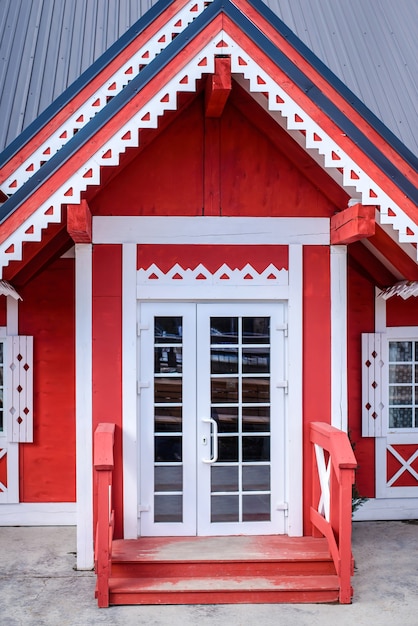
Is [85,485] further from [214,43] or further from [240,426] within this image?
[214,43]

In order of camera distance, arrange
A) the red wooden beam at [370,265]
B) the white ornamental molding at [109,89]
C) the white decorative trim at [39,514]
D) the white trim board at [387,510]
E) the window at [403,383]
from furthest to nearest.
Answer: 1. the window at [403,383]
2. the white trim board at [387,510]
3. the white decorative trim at [39,514]
4. the red wooden beam at [370,265]
5. the white ornamental molding at [109,89]

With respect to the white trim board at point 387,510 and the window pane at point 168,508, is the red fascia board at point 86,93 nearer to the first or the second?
the window pane at point 168,508

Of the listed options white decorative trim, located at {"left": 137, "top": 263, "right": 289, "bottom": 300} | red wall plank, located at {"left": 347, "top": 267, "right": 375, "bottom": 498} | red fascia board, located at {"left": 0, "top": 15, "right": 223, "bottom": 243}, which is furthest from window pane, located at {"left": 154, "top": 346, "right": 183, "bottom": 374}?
red wall plank, located at {"left": 347, "top": 267, "right": 375, "bottom": 498}

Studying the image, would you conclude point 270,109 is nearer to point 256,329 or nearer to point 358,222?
point 358,222

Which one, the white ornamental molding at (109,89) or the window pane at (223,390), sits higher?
the white ornamental molding at (109,89)

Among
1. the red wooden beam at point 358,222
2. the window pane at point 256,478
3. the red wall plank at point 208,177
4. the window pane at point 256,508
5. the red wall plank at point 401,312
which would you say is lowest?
the window pane at point 256,508

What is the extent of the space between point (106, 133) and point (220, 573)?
3.57 metres

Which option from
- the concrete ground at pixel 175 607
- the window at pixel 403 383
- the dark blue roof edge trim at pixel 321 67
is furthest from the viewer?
the window at pixel 403 383

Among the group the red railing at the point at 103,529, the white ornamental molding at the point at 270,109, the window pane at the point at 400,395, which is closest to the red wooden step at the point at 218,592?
the red railing at the point at 103,529

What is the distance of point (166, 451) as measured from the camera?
6.61 metres

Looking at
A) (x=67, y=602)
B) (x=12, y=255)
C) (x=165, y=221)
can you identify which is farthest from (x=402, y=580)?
(x=12, y=255)

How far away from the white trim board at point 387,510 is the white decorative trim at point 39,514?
3114 millimetres

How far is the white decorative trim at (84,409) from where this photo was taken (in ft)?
21.1

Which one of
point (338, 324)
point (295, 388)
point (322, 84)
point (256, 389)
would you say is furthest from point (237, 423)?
point (322, 84)
